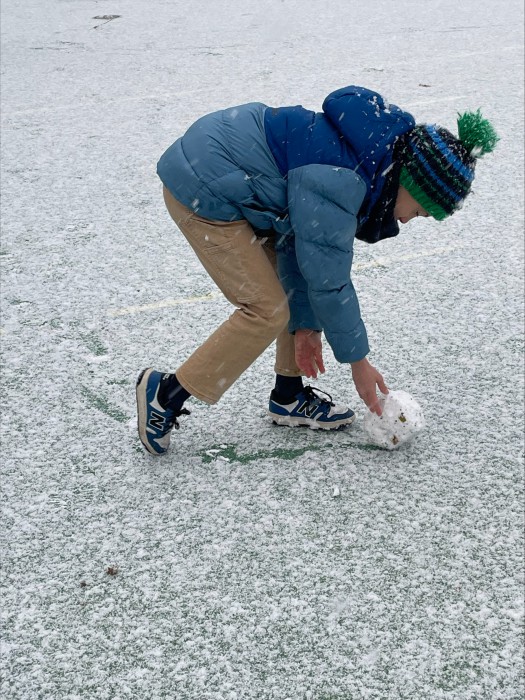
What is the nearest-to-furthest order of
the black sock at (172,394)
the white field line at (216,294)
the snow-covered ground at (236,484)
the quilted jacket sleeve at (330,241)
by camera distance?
the snow-covered ground at (236,484), the quilted jacket sleeve at (330,241), the black sock at (172,394), the white field line at (216,294)

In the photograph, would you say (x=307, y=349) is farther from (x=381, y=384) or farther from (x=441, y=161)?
(x=441, y=161)

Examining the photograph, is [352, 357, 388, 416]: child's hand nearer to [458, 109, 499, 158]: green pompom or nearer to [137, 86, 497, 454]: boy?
[137, 86, 497, 454]: boy

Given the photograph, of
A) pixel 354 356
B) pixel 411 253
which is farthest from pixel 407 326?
pixel 354 356

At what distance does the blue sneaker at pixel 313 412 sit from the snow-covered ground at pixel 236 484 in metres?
0.04

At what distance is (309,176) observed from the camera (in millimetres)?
2098

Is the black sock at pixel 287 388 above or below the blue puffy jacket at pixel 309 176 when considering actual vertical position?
below

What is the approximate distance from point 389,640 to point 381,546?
0.31m

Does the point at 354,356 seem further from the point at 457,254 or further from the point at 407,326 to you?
the point at 457,254

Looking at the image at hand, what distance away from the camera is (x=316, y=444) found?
8.55ft

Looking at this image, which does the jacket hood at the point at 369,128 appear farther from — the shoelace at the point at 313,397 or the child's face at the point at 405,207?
the shoelace at the point at 313,397

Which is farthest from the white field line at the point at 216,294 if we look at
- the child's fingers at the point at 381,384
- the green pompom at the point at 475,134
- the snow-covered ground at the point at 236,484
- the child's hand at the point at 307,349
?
the green pompom at the point at 475,134

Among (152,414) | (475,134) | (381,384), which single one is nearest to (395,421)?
(381,384)

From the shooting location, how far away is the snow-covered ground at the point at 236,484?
6.12 ft

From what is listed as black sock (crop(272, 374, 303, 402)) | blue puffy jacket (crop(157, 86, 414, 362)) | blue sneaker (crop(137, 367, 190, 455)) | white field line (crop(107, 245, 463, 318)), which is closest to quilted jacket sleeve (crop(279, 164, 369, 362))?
blue puffy jacket (crop(157, 86, 414, 362))
